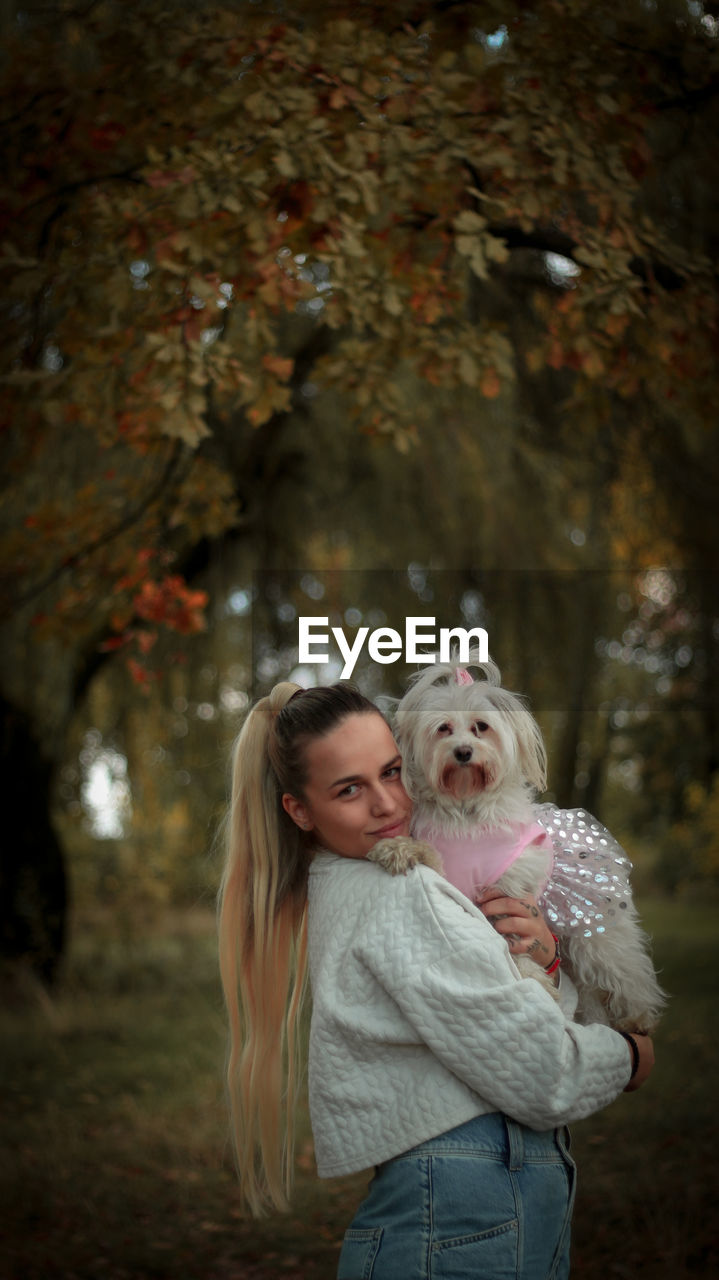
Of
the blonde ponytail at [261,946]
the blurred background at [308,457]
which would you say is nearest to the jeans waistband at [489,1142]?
the blonde ponytail at [261,946]

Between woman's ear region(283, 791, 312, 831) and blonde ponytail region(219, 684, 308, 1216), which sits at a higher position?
woman's ear region(283, 791, 312, 831)

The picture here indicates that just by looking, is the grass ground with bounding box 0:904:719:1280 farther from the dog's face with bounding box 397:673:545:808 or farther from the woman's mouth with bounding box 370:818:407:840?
the woman's mouth with bounding box 370:818:407:840

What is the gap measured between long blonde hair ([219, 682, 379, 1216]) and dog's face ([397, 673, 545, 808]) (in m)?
0.17

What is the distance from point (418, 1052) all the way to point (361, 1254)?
1.18ft

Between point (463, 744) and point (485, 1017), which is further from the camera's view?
point (463, 744)

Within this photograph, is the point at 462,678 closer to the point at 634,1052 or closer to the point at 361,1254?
the point at 634,1052

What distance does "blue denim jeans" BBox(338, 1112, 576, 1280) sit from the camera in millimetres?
1854

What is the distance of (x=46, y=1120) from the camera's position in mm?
6027

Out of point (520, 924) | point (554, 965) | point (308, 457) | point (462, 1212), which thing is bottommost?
point (308, 457)

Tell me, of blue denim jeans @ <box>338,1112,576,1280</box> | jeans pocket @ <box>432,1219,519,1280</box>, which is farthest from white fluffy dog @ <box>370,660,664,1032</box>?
jeans pocket @ <box>432,1219,519,1280</box>

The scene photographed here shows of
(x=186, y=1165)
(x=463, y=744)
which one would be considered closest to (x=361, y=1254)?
(x=463, y=744)

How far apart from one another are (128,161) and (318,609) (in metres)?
4.23

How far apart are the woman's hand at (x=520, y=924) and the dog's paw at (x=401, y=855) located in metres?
0.17

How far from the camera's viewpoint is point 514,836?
234cm
